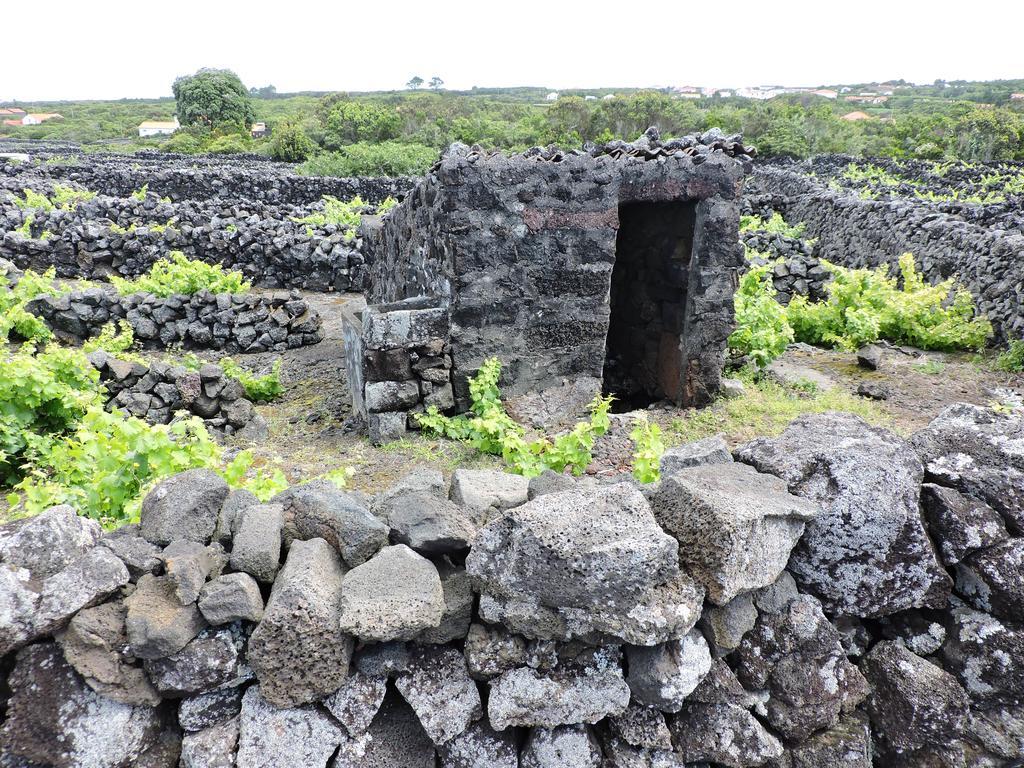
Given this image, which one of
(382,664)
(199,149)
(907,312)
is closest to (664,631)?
(382,664)

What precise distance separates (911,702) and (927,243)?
42.6 ft

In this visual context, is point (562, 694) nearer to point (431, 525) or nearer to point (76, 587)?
point (431, 525)

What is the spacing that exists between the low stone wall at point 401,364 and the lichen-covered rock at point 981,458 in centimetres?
457

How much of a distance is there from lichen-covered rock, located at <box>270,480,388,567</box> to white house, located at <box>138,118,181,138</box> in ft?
301

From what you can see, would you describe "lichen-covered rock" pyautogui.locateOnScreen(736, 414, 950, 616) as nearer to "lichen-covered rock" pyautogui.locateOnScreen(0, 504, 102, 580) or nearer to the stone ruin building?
"lichen-covered rock" pyautogui.locateOnScreen(0, 504, 102, 580)

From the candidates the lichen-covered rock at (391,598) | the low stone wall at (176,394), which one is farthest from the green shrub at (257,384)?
the lichen-covered rock at (391,598)

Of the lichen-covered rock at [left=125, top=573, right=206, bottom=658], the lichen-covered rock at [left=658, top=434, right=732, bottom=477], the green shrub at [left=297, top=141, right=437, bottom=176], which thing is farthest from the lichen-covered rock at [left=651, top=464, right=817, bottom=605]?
the green shrub at [left=297, top=141, right=437, bottom=176]

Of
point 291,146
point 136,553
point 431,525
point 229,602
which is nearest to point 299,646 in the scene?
point 229,602

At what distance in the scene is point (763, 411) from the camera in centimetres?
727

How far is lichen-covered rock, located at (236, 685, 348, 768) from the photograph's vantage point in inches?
84.5

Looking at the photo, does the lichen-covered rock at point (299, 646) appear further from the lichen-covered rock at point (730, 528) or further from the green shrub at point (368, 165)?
the green shrub at point (368, 165)

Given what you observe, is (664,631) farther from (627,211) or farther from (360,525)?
(627,211)

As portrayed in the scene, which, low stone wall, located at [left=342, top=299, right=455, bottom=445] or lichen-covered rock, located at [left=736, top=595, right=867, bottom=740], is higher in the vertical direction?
lichen-covered rock, located at [left=736, top=595, right=867, bottom=740]

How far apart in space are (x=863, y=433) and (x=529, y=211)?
431 centimetres
